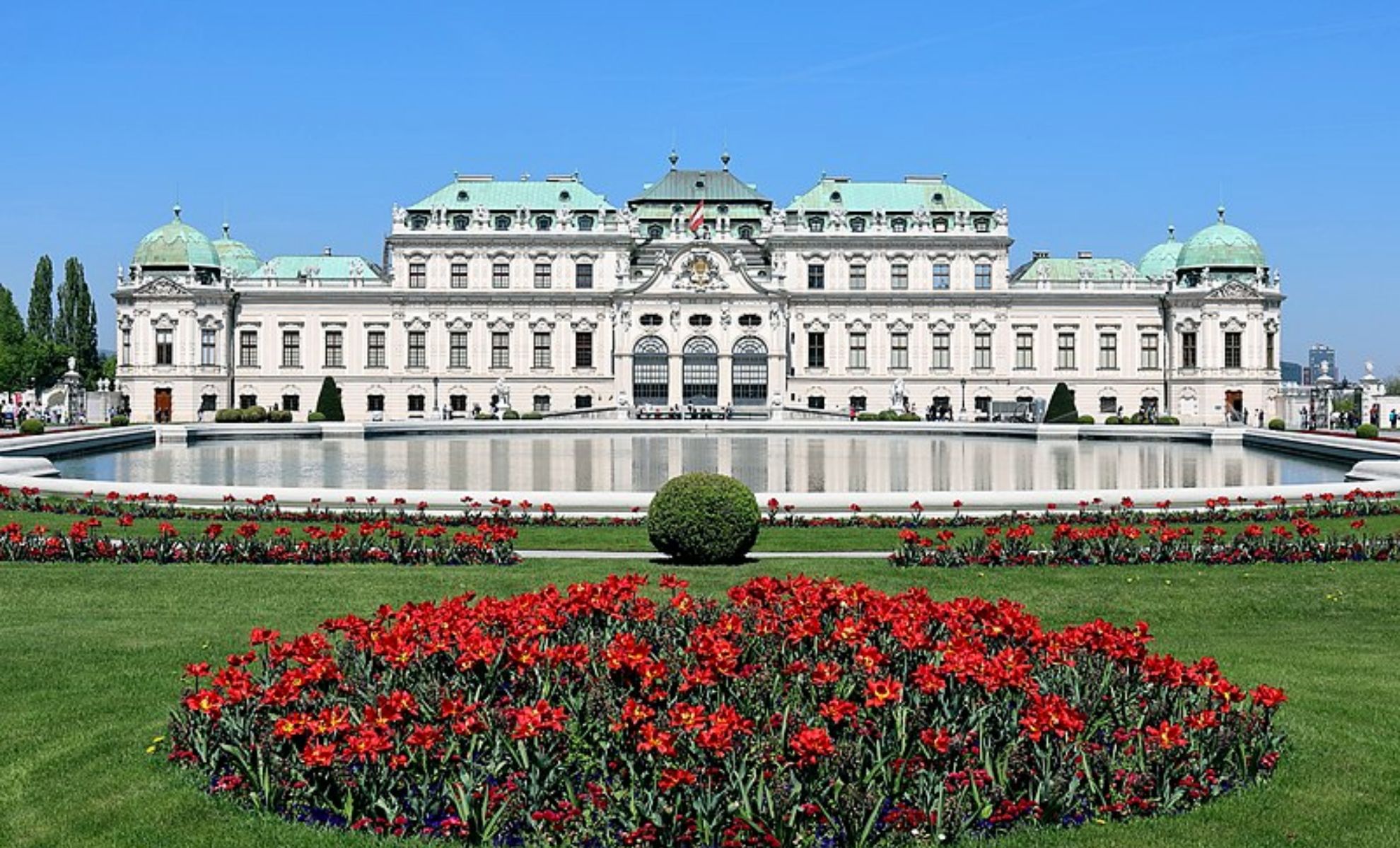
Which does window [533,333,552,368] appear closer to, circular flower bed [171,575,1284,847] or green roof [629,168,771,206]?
green roof [629,168,771,206]

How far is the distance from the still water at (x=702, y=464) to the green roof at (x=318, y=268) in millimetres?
31259

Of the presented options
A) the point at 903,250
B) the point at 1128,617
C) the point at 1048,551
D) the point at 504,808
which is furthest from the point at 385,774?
the point at 903,250

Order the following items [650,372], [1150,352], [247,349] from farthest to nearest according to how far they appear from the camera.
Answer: [1150,352] → [247,349] → [650,372]

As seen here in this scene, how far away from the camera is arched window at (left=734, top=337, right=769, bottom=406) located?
267 ft

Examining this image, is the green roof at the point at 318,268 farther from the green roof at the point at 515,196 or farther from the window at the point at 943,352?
the window at the point at 943,352

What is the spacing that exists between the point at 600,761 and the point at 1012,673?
2.57 meters

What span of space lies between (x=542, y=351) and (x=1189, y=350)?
42.0 meters

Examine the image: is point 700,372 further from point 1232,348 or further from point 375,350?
point 1232,348

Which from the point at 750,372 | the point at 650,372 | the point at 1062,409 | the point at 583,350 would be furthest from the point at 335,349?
the point at 1062,409

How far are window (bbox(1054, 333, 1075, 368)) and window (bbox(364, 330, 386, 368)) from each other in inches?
1744

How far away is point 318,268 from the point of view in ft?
286

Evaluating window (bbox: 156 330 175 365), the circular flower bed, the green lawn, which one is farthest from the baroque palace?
the circular flower bed

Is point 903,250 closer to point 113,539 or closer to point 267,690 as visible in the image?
point 113,539

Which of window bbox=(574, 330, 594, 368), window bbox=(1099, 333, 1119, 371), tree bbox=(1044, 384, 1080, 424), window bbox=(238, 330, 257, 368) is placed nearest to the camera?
tree bbox=(1044, 384, 1080, 424)
